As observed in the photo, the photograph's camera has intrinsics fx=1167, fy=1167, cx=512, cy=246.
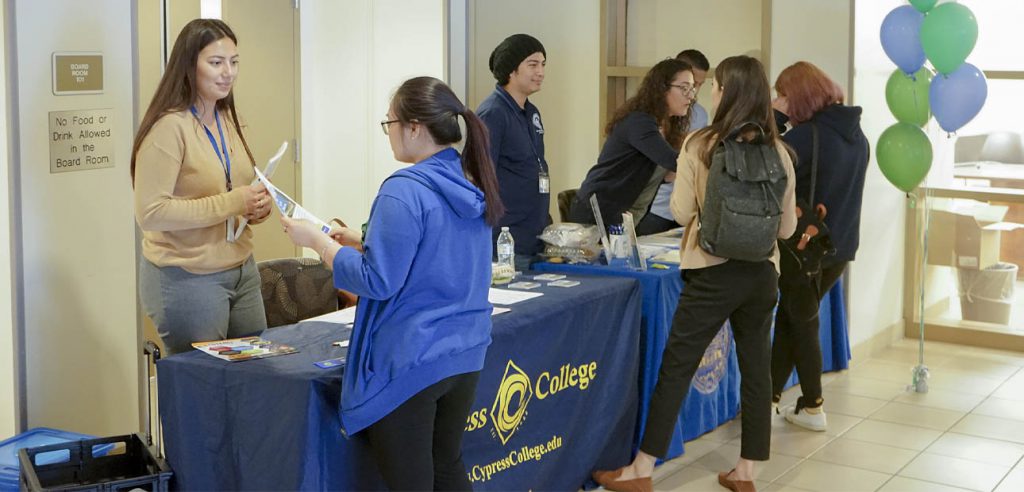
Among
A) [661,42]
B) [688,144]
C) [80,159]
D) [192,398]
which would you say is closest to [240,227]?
[192,398]

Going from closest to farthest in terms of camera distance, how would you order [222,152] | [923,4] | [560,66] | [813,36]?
[222,152] < [923,4] < [813,36] < [560,66]

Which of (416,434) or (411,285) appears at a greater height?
(411,285)

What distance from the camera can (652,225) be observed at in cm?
521

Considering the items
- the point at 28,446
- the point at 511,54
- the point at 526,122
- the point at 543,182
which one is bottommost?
the point at 28,446

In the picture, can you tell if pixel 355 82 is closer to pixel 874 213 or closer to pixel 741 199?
pixel 874 213

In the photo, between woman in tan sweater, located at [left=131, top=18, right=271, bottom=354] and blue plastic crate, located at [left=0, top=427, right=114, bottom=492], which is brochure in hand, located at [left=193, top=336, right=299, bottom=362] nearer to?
woman in tan sweater, located at [left=131, top=18, right=271, bottom=354]

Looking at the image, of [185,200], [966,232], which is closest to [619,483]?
[185,200]

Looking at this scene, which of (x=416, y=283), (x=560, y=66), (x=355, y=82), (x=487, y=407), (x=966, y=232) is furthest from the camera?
(x=355, y=82)

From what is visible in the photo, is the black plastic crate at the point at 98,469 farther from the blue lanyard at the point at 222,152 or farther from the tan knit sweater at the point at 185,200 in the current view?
the blue lanyard at the point at 222,152

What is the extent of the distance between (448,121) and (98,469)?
1.34 meters

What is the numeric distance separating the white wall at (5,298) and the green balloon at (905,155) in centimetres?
390

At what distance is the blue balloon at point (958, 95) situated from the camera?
527 cm

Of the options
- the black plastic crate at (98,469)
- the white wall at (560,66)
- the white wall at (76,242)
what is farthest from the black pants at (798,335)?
the black plastic crate at (98,469)

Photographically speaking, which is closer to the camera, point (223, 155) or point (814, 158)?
point (223, 155)
